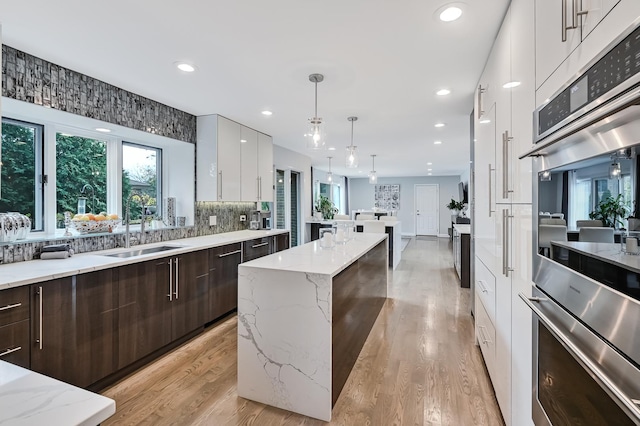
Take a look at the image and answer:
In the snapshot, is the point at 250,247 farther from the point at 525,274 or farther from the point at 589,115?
the point at 589,115

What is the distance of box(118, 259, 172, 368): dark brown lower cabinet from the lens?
2365 mm

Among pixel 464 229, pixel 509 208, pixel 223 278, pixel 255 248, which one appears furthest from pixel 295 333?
pixel 464 229

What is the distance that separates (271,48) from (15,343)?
240cm

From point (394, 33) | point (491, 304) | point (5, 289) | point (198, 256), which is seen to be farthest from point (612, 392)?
point (198, 256)

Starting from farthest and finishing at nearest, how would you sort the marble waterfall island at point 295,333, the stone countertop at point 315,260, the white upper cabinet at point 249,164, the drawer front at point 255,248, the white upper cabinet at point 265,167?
1. the white upper cabinet at point 265,167
2. the white upper cabinet at point 249,164
3. the drawer front at point 255,248
4. the stone countertop at point 315,260
5. the marble waterfall island at point 295,333

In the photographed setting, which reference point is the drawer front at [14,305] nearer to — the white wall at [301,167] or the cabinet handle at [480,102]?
the cabinet handle at [480,102]

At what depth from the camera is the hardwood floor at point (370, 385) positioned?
1931 millimetres

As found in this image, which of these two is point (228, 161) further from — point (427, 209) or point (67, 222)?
point (427, 209)

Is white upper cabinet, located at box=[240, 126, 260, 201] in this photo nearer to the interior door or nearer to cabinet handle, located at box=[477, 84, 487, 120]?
cabinet handle, located at box=[477, 84, 487, 120]

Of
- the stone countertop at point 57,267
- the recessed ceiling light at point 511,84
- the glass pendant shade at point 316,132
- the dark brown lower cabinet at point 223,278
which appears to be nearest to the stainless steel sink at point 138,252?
the stone countertop at point 57,267

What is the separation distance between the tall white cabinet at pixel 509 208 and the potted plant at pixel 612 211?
0.48 metres


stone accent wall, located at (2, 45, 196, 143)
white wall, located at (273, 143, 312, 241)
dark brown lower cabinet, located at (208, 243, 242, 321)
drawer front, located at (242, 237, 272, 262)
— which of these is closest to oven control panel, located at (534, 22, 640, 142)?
dark brown lower cabinet, located at (208, 243, 242, 321)

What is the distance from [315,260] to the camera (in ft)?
7.62

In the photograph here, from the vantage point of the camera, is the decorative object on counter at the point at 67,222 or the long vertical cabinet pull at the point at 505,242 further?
the decorative object on counter at the point at 67,222
